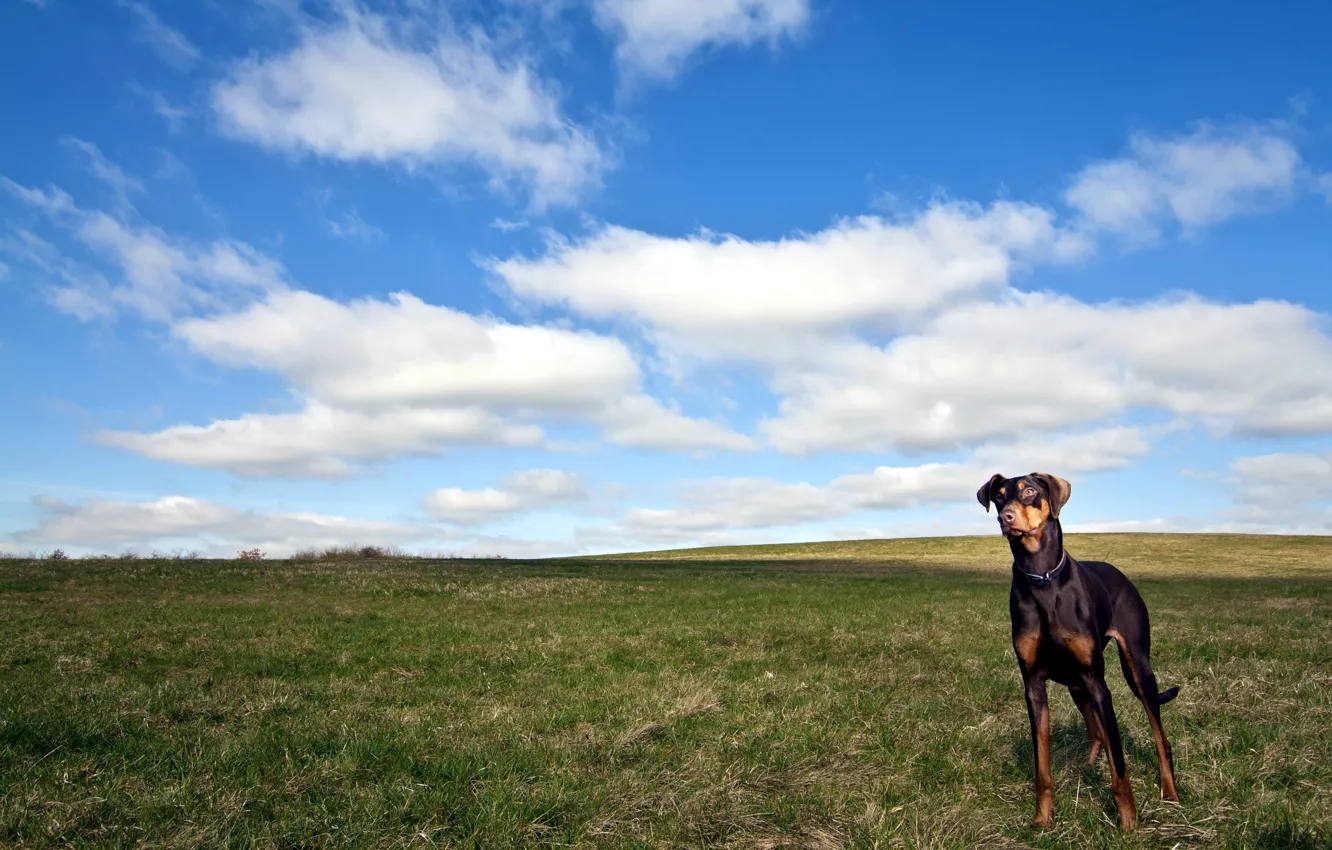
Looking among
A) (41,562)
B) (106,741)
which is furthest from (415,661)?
(41,562)

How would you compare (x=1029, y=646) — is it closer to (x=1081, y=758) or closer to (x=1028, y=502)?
(x=1028, y=502)

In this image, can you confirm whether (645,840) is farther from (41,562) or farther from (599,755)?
(41,562)

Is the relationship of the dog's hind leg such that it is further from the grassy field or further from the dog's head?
the dog's head

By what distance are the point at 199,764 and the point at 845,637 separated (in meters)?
13.3

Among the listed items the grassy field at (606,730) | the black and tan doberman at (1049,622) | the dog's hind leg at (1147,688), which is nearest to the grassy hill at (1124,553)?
the grassy field at (606,730)

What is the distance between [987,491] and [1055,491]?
501 millimetres

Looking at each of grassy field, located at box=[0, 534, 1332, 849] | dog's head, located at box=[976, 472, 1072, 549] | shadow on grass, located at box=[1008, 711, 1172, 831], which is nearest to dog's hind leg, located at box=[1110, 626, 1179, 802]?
grassy field, located at box=[0, 534, 1332, 849]

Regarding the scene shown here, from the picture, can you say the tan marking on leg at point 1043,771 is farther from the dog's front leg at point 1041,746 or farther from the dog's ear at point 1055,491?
the dog's ear at point 1055,491

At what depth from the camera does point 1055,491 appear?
6.88 m

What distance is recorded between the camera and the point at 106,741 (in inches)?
346

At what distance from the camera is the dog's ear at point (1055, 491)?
684cm

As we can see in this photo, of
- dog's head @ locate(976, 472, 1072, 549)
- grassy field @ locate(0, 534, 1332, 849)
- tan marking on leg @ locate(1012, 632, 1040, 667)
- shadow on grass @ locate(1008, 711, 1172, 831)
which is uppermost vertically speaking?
dog's head @ locate(976, 472, 1072, 549)

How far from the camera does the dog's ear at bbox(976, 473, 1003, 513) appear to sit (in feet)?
22.9

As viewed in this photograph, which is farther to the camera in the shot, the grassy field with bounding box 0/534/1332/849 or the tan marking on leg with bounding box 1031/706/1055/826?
the tan marking on leg with bounding box 1031/706/1055/826
